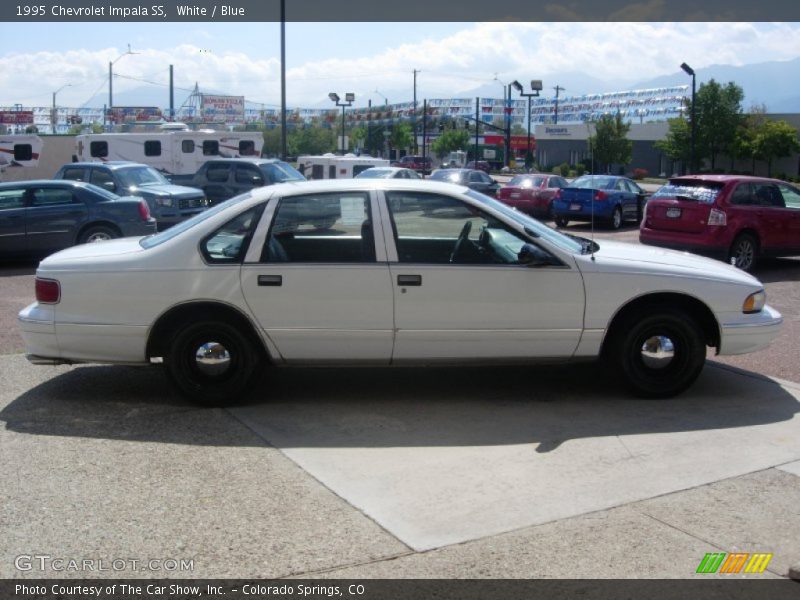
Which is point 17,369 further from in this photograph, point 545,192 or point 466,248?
point 545,192

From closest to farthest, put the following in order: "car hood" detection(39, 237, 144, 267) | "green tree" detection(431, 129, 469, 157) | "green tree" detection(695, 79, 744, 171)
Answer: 1. "car hood" detection(39, 237, 144, 267)
2. "green tree" detection(695, 79, 744, 171)
3. "green tree" detection(431, 129, 469, 157)

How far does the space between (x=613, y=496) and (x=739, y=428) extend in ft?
5.62

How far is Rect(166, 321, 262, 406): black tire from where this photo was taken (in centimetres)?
673

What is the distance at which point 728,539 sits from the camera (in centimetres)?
468

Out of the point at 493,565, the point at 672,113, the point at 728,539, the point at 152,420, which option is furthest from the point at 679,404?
the point at 672,113

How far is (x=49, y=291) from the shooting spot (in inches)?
267

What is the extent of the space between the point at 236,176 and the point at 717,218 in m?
13.2

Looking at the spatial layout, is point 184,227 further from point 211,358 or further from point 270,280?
point 211,358

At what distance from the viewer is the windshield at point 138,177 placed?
68.0 ft

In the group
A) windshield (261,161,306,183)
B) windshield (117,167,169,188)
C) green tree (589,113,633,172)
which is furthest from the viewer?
green tree (589,113,633,172)

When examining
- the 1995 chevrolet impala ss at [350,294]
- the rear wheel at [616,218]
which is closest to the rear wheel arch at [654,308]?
the 1995 chevrolet impala ss at [350,294]

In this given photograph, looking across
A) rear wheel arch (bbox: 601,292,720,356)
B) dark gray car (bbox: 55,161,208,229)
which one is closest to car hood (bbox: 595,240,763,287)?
rear wheel arch (bbox: 601,292,720,356)

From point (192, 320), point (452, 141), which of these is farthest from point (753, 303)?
point (452, 141)

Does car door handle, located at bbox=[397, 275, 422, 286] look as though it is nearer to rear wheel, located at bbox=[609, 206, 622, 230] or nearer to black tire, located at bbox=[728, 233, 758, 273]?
black tire, located at bbox=[728, 233, 758, 273]
